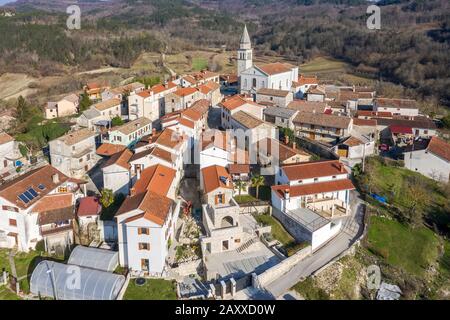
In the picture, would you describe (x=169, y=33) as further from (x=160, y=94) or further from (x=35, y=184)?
(x=35, y=184)

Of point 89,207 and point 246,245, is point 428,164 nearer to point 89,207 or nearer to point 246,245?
point 246,245

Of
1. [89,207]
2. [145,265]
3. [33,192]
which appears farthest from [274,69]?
[145,265]

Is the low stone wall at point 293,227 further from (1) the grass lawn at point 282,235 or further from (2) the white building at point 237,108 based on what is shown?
(2) the white building at point 237,108

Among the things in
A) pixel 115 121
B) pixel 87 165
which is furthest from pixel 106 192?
pixel 115 121

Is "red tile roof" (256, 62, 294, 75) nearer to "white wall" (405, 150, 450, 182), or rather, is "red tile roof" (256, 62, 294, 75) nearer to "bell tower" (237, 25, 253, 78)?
"bell tower" (237, 25, 253, 78)

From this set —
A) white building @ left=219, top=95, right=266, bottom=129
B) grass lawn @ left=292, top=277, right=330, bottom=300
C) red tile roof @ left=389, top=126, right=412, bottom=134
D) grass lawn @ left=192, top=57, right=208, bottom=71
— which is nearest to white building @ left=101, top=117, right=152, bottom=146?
white building @ left=219, top=95, right=266, bottom=129

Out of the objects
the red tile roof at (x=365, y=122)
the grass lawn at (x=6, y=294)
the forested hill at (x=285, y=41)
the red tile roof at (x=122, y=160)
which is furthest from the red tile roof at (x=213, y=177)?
the forested hill at (x=285, y=41)
